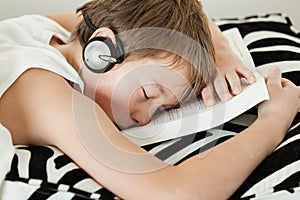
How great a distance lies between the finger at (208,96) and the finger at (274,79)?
0.11 metres

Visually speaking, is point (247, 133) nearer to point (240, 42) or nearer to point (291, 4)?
point (240, 42)

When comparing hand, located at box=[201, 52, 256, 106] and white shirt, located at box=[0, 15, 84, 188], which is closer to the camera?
white shirt, located at box=[0, 15, 84, 188]

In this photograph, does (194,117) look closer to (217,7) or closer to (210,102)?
(210,102)

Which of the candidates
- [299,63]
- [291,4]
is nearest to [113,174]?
[299,63]

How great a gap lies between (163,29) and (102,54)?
4.4 inches

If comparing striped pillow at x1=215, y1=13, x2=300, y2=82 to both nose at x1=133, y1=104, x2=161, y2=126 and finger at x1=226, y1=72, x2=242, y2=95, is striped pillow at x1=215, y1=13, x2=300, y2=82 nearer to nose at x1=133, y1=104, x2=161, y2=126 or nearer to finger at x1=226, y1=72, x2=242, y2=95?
finger at x1=226, y1=72, x2=242, y2=95

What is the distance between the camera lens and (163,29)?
102 cm

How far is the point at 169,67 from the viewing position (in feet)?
3.35

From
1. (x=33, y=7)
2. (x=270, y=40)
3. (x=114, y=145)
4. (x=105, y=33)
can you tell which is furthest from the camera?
(x=33, y=7)

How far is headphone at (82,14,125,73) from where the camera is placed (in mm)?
989

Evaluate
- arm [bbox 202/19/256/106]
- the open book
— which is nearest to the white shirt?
the open book

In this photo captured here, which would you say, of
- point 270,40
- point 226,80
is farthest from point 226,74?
point 270,40

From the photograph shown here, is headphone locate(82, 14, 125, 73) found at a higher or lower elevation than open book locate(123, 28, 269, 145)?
higher

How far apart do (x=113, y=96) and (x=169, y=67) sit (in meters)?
0.11
